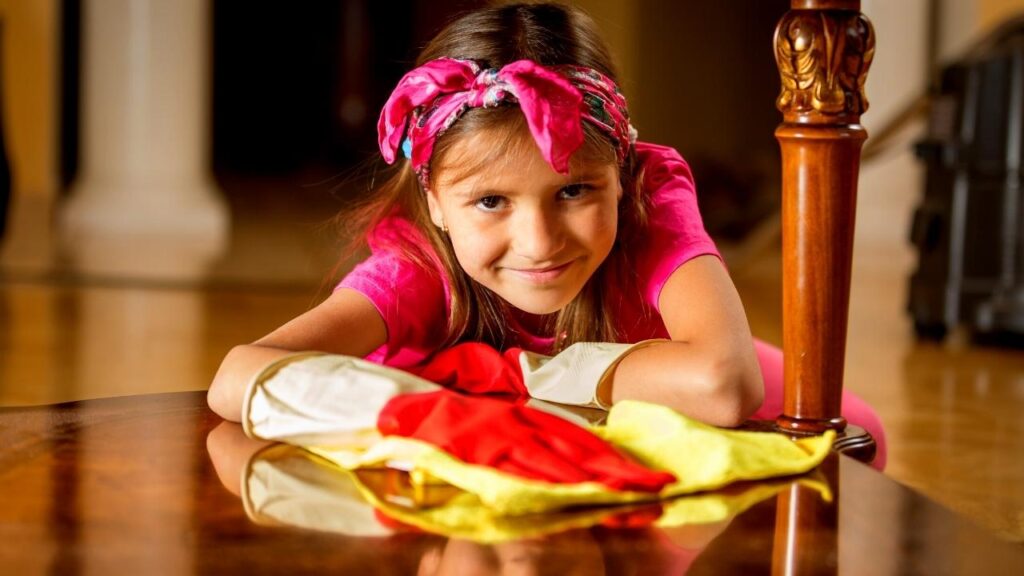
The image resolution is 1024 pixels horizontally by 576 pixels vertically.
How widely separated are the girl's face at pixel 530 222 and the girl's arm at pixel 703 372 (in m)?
0.10

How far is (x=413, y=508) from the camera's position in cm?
73

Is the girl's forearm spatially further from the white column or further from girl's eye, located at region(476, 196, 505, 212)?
the white column

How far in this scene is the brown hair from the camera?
3.67 feet

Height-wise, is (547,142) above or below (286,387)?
above

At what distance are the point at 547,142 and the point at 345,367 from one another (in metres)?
0.24

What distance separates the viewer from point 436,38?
1214 millimetres

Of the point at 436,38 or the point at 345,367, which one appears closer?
the point at 345,367

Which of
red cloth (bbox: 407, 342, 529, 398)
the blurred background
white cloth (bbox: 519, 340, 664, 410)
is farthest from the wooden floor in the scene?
white cloth (bbox: 519, 340, 664, 410)

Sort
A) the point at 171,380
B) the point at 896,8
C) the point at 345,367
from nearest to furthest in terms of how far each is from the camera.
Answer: the point at 345,367
the point at 171,380
the point at 896,8

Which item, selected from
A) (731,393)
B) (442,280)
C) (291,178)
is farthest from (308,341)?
(291,178)

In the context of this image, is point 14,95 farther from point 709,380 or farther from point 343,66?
point 709,380

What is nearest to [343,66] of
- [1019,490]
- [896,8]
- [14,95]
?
[14,95]

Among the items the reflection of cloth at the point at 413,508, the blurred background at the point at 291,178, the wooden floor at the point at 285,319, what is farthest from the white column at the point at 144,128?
the reflection of cloth at the point at 413,508

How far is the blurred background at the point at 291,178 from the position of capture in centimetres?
253
